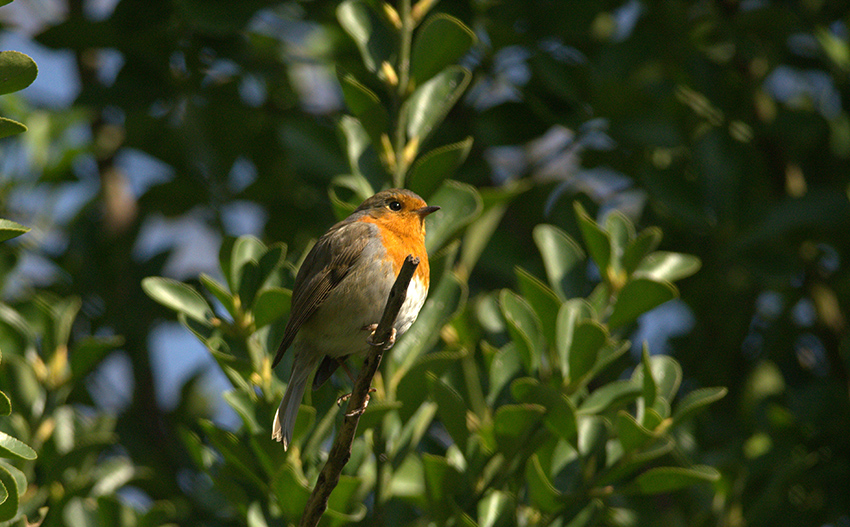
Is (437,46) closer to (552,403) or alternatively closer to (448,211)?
(448,211)

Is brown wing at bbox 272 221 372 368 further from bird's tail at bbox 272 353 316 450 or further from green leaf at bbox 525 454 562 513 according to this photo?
green leaf at bbox 525 454 562 513

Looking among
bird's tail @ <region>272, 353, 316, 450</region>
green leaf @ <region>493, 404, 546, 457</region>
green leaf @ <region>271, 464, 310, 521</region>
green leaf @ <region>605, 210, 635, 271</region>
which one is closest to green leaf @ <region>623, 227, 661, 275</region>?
green leaf @ <region>605, 210, 635, 271</region>

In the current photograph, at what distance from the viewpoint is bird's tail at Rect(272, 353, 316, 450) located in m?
2.59

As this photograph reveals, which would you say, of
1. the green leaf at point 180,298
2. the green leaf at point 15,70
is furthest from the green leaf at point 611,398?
the green leaf at point 15,70

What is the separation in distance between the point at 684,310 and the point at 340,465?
9.17ft

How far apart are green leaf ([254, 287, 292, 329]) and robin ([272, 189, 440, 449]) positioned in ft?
0.60

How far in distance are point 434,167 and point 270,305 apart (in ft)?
2.24

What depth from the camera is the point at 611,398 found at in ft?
9.24

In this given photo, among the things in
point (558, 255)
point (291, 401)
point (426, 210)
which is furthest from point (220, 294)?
point (558, 255)

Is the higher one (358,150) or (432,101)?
(432,101)

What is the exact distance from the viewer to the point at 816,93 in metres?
4.61

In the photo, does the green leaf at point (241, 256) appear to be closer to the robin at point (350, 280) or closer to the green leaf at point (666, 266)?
the robin at point (350, 280)

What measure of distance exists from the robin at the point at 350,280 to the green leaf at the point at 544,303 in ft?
1.08

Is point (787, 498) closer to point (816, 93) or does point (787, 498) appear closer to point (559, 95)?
point (559, 95)
